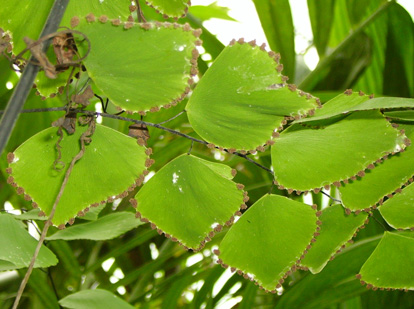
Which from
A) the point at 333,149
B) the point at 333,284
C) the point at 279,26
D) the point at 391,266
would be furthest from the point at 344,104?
the point at 279,26

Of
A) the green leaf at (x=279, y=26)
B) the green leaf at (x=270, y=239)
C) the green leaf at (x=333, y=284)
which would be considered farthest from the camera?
the green leaf at (x=279, y=26)

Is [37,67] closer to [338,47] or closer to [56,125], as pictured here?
[56,125]

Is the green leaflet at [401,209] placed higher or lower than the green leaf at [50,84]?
lower

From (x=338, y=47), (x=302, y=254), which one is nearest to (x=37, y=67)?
(x=302, y=254)

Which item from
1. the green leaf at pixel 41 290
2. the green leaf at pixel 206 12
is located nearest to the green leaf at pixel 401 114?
the green leaf at pixel 41 290

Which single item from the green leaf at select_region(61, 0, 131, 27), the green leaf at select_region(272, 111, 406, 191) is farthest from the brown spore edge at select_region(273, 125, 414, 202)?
the green leaf at select_region(61, 0, 131, 27)

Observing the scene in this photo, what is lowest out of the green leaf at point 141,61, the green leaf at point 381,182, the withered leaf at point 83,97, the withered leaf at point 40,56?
the green leaf at point 381,182

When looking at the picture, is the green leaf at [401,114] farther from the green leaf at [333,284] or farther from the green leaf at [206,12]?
the green leaf at [206,12]

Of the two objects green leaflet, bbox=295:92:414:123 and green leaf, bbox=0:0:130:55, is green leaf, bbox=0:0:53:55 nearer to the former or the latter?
green leaf, bbox=0:0:130:55

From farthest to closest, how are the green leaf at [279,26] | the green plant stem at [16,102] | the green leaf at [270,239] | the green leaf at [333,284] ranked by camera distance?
the green leaf at [279,26]
the green leaf at [333,284]
the green leaf at [270,239]
the green plant stem at [16,102]
